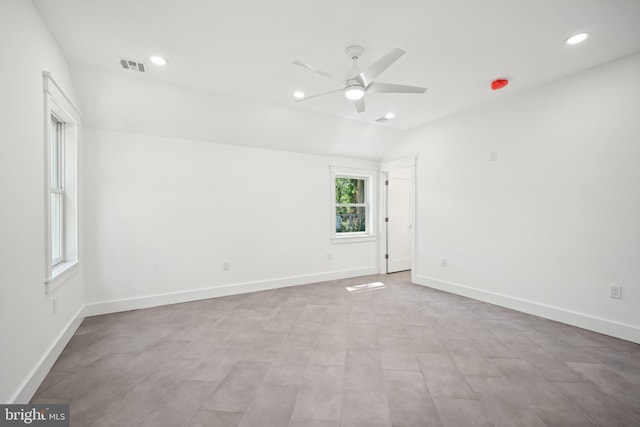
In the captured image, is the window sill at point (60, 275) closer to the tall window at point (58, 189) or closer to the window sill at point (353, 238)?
the tall window at point (58, 189)

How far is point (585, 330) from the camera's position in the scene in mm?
2900

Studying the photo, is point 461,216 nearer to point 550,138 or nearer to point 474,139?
point 474,139

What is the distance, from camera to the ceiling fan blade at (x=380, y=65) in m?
1.94

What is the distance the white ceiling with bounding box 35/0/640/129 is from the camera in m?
2.01

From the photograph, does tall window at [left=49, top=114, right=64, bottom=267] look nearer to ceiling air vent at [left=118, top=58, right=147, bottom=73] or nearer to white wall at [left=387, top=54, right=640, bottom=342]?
ceiling air vent at [left=118, top=58, right=147, bottom=73]

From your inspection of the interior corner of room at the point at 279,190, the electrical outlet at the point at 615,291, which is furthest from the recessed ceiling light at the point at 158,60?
the electrical outlet at the point at 615,291

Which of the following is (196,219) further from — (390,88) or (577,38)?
(577,38)

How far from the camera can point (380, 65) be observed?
2.12 m

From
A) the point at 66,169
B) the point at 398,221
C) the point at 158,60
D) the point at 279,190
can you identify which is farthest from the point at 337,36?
the point at 398,221

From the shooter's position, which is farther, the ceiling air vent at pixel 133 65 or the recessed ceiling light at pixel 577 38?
the ceiling air vent at pixel 133 65

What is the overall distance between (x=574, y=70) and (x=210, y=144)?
451 cm

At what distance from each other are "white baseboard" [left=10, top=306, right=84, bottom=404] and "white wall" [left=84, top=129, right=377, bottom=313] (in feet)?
2.45

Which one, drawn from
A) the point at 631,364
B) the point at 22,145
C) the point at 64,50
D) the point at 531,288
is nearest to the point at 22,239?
the point at 22,145

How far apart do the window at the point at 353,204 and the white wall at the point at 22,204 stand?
13.0 ft
